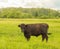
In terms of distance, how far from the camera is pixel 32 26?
58.5 ft

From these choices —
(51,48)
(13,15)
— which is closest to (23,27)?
(51,48)

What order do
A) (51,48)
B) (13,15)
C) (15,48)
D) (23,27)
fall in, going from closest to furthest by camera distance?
1. (15,48)
2. (51,48)
3. (23,27)
4. (13,15)

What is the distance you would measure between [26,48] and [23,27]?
4875mm

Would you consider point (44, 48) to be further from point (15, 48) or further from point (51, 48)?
point (15, 48)

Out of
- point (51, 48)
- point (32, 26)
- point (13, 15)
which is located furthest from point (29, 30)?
point (13, 15)

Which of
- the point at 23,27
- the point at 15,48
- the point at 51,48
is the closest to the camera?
the point at 15,48

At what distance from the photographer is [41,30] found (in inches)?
704

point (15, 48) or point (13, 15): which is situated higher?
point (15, 48)

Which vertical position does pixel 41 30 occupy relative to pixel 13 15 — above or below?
above

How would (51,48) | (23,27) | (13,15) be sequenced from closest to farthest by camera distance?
(51,48) < (23,27) < (13,15)

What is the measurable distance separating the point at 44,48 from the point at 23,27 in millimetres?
4459

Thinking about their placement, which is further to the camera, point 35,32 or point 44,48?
point 35,32

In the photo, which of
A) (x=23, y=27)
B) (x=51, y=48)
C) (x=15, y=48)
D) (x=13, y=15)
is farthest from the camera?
(x=13, y=15)

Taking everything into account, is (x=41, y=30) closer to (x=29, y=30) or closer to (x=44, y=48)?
(x=29, y=30)
